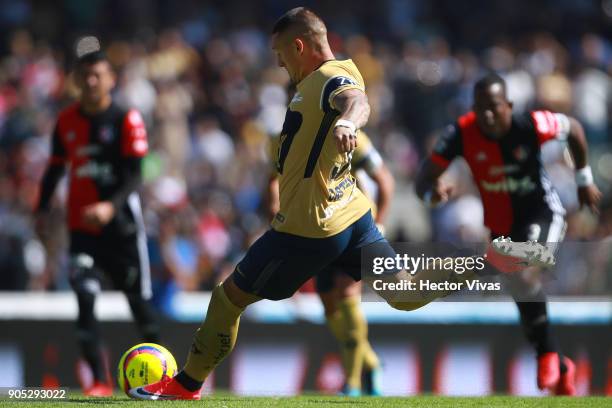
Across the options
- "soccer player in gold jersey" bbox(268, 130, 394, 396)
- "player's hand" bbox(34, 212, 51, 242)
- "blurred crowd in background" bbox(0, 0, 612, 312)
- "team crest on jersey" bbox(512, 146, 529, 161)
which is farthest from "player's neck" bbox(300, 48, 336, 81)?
"blurred crowd in background" bbox(0, 0, 612, 312)

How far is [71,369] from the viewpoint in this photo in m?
12.8

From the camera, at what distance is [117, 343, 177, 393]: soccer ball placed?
25.9ft

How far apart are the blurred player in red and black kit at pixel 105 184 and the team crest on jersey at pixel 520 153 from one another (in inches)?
120

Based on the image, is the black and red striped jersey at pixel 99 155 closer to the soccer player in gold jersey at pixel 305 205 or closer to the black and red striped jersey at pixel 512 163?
the black and red striped jersey at pixel 512 163

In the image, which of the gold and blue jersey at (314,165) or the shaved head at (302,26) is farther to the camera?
the shaved head at (302,26)

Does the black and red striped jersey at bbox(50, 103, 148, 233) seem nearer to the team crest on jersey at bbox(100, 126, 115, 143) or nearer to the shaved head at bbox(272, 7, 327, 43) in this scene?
the team crest on jersey at bbox(100, 126, 115, 143)

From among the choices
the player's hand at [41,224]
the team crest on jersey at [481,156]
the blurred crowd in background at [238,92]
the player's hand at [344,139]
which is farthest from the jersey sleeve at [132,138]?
the player's hand at [344,139]

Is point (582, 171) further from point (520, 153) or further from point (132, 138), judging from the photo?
point (132, 138)

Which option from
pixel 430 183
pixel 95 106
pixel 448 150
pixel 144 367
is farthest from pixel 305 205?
pixel 95 106

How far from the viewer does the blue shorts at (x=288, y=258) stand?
282 inches

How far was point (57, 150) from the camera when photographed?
34.1 feet

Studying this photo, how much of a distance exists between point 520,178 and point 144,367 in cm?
329

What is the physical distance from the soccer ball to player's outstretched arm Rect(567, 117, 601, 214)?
331 cm

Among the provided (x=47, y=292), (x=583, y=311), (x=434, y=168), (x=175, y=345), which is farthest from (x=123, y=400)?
(x=47, y=292)
